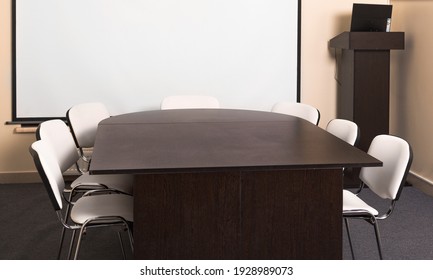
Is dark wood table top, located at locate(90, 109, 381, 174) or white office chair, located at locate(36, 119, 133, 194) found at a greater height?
dark wood table top, located at locate(90, 109, 381, 174)

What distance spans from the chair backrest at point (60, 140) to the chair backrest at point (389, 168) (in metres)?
1.68

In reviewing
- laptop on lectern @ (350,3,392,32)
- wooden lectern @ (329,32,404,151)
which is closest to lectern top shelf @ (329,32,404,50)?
wooden lectern @ (329,32,404,151)

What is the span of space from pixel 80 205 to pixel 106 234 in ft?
3.37

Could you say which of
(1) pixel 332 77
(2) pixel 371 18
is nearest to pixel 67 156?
(1) pixel 332 77

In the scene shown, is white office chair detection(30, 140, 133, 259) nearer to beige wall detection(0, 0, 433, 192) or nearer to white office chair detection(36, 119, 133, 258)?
white office chair detection(36, 119, 133, 258)

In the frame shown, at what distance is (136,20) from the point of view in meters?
5.09

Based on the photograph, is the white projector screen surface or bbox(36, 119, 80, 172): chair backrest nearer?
bbox(36, 119, 80, 172): chair backrest

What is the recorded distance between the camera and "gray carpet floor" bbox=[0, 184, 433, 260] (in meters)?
3.30

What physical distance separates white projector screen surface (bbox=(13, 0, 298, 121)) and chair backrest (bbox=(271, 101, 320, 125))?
0.84 m

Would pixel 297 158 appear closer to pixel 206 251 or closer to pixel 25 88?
pixel 206 251

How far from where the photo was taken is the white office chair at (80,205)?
7.70ft

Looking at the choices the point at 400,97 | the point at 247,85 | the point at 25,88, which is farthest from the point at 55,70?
the point at 400,97

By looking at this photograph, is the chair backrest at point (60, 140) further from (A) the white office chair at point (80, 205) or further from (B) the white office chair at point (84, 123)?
(B) the white office chair at point (84, 123)

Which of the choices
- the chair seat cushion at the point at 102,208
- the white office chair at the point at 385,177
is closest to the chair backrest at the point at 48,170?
the chair seat cushion at the point at 102,208
